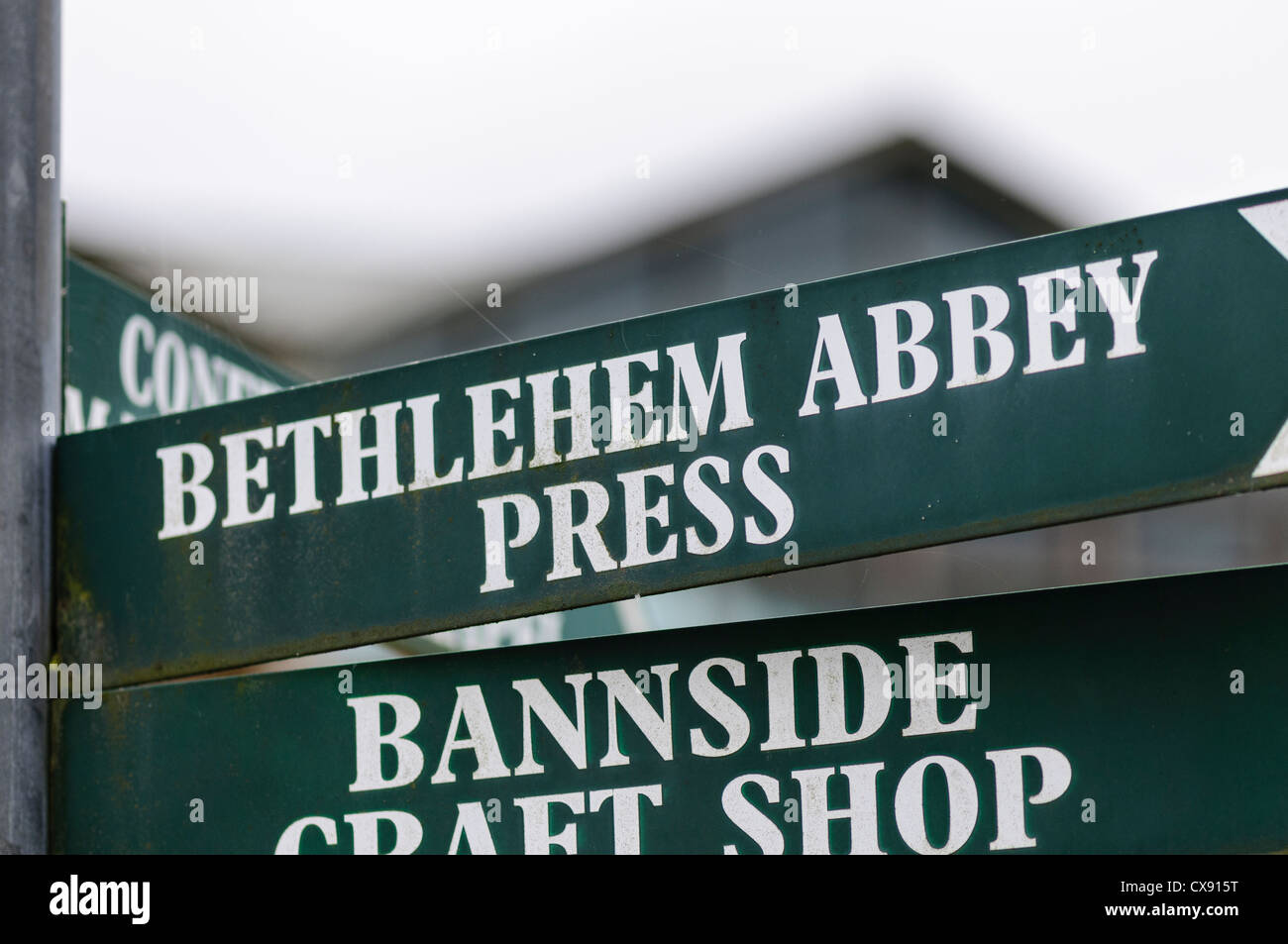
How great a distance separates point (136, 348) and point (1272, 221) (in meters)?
2.32

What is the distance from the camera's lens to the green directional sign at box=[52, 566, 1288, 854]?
217cm

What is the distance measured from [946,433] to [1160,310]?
1.09 feet

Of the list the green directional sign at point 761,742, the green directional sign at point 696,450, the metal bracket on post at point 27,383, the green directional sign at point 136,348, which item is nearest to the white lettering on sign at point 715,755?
the green directional sign at point 761,742

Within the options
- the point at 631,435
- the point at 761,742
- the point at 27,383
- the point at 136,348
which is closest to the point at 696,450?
the point at 631,435

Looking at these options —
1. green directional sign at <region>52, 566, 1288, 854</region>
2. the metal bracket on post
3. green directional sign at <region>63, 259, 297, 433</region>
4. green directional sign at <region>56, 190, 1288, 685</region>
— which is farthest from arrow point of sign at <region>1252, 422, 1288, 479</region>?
green directional sign at <region>63, 259, 297, 433</region>

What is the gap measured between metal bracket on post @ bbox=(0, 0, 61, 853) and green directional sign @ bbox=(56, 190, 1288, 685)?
0.07 m

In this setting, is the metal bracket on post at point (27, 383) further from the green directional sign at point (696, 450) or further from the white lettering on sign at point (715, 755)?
the white lettering on sign at point (715, 755)

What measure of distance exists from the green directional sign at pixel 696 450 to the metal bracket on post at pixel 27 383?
2.7 inches

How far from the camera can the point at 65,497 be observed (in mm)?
2639

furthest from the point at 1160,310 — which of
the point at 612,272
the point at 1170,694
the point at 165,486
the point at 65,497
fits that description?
the point at 612,272
